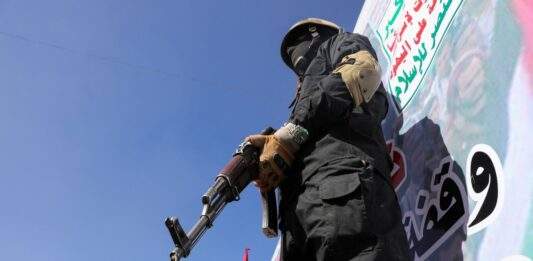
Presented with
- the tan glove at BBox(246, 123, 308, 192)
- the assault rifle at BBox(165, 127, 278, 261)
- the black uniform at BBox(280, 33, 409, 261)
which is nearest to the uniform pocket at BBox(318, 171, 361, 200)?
the black uniform at BBox(280, 33, 409, 261)

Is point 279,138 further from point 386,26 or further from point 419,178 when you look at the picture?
point 386,26

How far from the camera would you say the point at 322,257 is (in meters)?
1.94

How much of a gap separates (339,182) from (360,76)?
1.48 ft

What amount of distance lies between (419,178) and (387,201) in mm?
548

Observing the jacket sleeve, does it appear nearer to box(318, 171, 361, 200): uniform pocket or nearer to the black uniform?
the black uniform

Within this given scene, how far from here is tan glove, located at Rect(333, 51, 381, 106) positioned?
2.22 metres

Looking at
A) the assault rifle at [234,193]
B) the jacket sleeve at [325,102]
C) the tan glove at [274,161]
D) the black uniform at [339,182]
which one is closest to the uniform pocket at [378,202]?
the black uniform at [339,182]

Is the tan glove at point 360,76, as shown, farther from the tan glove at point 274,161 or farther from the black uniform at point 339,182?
the tan glove at point 274,161

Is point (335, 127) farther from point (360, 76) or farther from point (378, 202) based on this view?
point (378, 202)

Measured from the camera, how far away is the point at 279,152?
2.30 meters

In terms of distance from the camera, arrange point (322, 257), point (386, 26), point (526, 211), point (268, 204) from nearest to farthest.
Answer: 1. point (526, 211)
2. point (322, 257)
3. point (268, 204)
4. point (386, 26)

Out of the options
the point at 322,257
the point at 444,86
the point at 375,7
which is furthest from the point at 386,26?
the point at 322,257

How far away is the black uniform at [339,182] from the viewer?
6.25ft

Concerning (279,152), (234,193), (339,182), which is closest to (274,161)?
(279,152)
